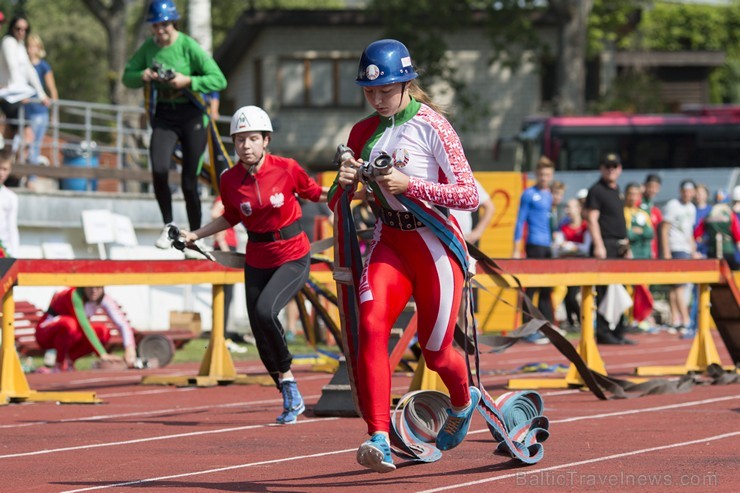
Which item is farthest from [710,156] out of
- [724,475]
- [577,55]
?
[724,475]

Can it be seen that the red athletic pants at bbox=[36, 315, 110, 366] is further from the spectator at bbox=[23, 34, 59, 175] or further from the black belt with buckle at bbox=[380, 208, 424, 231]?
the black belt with buckle at bbox=[380, 208, 424, 231]

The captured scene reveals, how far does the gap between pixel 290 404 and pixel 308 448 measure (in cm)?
160

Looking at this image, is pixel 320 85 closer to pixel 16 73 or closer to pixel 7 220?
pixel 16 73

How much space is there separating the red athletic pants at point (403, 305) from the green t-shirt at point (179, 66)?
5.09m

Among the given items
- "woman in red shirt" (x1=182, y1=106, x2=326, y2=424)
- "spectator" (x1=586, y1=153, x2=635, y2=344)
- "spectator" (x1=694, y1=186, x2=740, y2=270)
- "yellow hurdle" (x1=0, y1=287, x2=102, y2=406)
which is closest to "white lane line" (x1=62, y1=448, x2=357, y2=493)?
"woman in red shirt" (x1=182, y1=106, x2=326, y2=424)

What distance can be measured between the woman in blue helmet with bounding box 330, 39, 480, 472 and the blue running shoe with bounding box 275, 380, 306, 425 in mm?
2839

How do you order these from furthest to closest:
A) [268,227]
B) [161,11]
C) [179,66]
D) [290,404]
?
[179,66], [161,11], [268,227], [290,404]

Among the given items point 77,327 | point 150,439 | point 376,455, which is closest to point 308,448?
point 150,439

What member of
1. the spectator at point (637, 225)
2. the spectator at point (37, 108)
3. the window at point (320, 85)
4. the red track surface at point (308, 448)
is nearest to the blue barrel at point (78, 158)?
the spectator at point (37, 108)

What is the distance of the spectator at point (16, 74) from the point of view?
20141 mm

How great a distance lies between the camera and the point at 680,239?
22125mm

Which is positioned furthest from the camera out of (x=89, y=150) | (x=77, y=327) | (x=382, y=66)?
(x=89, y=150)

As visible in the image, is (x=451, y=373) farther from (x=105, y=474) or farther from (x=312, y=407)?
(x=312, y=407)

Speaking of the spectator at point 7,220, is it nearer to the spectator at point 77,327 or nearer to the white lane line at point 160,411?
the spectator at point 77,327
